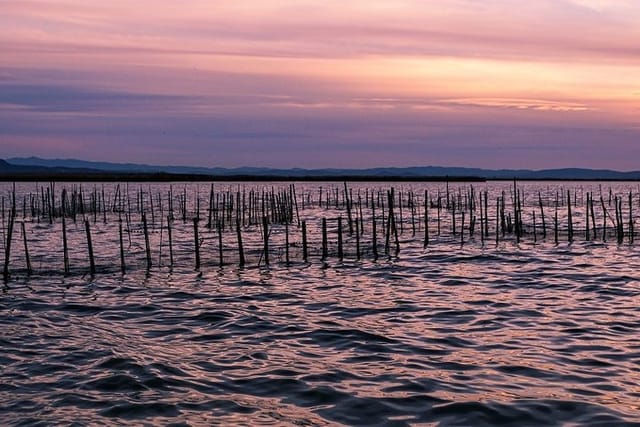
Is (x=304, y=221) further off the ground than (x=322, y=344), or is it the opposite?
(x=304, y=221)

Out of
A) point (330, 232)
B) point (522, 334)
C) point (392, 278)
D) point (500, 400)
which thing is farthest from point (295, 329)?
point (330, 232)

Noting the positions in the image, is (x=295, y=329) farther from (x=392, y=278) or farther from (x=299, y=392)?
(x=392, y=278)

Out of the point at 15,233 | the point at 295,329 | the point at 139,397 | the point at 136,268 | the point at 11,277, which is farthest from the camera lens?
the point at 15,233

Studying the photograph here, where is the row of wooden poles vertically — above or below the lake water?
above

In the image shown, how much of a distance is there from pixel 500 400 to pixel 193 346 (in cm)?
480

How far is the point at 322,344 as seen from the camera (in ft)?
38.1

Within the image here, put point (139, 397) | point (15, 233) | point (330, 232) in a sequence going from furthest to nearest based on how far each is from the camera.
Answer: point (330, 232), point (15, 233), point (139, 397)

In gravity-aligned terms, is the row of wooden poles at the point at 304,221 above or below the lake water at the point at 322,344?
above

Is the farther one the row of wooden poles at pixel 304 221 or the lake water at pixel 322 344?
the row of wooden poles at pixel 304 221

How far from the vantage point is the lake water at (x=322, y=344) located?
8.45 metres

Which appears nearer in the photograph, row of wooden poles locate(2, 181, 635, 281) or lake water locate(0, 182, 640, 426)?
lake water locate(0, 182, 640, 426)

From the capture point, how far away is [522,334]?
12.0 m

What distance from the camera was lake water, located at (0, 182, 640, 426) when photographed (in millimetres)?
8445

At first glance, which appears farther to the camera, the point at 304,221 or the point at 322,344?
the point at 304,221
